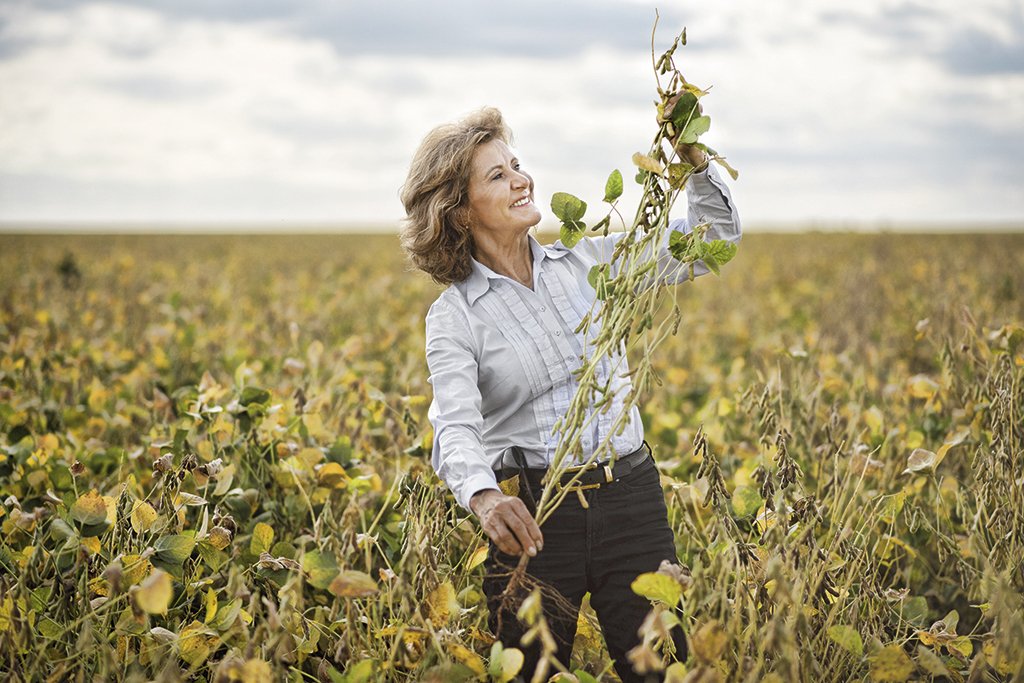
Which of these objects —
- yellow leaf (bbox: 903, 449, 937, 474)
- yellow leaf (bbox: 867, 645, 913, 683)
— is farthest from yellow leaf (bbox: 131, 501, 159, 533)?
yellow leaf (bbox: 903, 449, 937, 474)

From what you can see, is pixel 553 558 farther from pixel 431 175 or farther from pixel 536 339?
pixel 431 175

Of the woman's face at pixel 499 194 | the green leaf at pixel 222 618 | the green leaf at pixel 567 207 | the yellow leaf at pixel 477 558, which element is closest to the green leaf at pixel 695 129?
the green leaf at pixel 567 207

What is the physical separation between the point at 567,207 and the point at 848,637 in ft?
3.23

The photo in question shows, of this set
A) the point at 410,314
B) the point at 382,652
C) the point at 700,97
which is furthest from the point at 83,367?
the point at 700,97

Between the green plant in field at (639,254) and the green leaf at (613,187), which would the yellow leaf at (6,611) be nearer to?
the green plant in field at (639,254)

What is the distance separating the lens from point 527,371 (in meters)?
1.87

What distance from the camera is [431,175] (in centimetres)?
204

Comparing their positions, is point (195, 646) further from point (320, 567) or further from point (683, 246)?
point (683, 246)

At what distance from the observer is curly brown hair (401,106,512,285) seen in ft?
6.56

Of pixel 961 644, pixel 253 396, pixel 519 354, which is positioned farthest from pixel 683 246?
pixel 253 396

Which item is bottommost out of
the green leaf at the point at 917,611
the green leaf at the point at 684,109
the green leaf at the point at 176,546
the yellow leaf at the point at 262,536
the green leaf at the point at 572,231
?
the green leaf at the point at 917,611

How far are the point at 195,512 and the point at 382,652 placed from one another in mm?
1080

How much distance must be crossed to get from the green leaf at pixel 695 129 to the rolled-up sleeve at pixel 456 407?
58 cm

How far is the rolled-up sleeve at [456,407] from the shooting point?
1.66 metres
